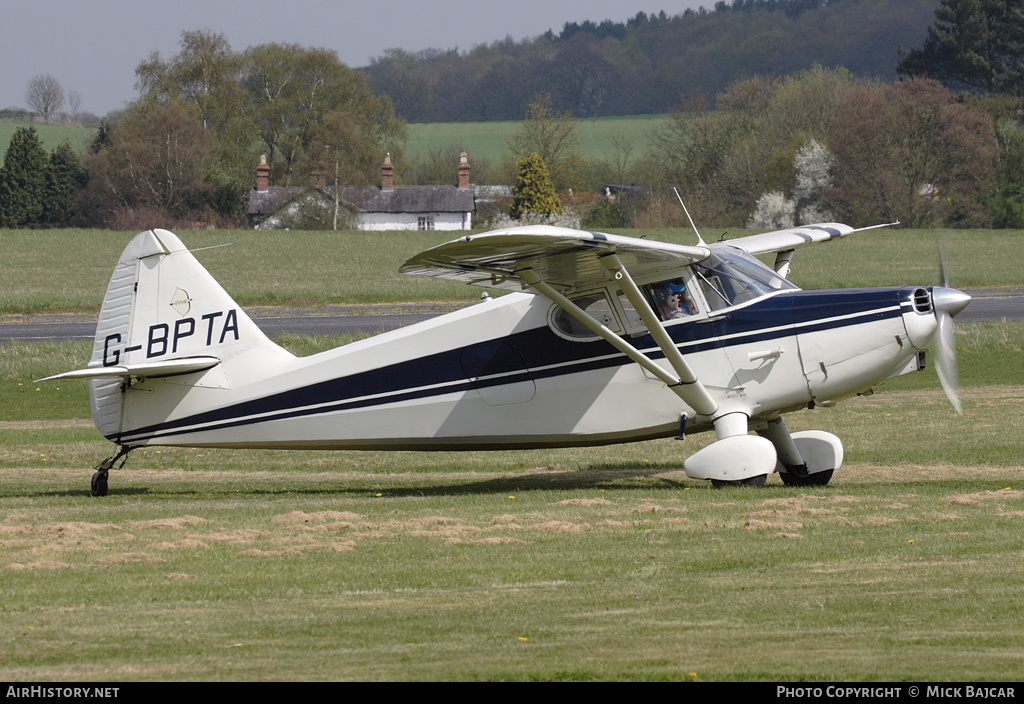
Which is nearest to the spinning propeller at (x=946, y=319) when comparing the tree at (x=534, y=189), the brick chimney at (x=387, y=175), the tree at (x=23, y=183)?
the tree at (x=534, y=189)

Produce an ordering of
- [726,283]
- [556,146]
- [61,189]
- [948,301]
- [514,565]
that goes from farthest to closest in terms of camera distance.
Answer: [61,189] → [556,146] → [726,283] → [948,301] → [514,565]

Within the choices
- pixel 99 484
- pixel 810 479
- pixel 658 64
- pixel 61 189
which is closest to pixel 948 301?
pixel 810 479

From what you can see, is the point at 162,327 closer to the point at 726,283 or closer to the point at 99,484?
the point at 99,484

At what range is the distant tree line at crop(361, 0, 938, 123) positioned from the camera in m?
167

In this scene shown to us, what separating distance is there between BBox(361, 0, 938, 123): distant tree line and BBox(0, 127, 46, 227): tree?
76498 millimetres

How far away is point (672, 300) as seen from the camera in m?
12.0

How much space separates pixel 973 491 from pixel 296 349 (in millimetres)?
18050

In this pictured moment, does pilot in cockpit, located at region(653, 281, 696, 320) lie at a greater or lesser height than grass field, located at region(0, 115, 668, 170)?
lesser

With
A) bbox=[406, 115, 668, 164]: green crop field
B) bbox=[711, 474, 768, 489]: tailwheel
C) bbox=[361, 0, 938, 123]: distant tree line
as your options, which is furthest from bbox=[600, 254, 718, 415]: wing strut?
bbox=[361, 0, 938, 123]: distant tree line

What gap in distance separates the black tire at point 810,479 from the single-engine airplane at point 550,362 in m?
0.01

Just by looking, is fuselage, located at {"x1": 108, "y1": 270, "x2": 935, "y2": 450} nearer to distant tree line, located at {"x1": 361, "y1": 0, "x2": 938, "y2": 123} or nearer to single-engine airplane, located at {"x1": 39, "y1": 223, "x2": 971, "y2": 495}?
single-engine airplane, located at {"x1": 39, "y1": 223, "x2": 971, "y2": 495}

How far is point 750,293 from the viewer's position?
39.4 ft

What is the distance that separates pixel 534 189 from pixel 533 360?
7694cm

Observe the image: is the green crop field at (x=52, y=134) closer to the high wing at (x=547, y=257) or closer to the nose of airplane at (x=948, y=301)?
the high wing at (x=547, y=257)
